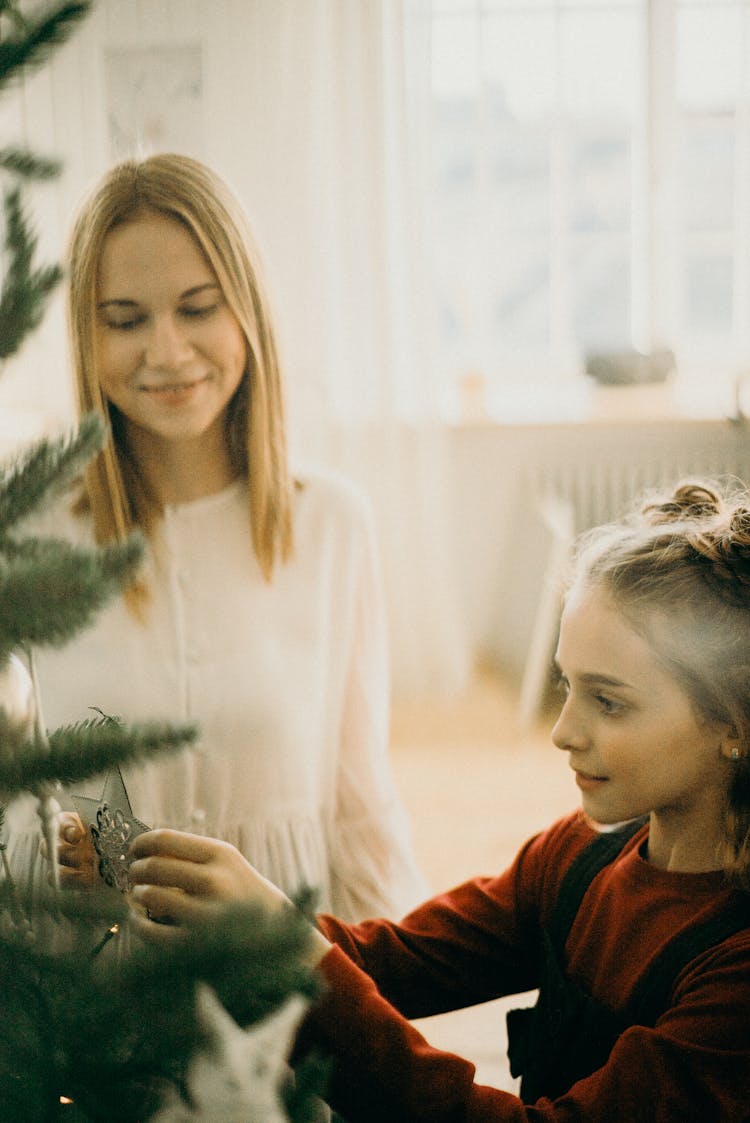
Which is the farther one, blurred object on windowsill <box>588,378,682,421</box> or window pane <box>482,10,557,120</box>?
window pane <box>482,10,557,120</box>

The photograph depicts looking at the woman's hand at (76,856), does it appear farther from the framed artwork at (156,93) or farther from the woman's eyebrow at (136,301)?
the framed artwork at (156,93)

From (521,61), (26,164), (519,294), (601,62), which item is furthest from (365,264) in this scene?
(26,164)

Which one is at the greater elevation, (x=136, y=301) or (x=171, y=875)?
(x=136, y=301)

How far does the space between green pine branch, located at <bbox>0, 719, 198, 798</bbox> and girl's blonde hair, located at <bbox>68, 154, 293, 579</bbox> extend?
651 mm

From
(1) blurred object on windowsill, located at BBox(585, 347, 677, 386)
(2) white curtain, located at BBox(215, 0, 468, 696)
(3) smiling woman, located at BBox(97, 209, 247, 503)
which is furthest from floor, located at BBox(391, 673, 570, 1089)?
(3) smiling woman, located at BBox(97, 209, 247, 503)

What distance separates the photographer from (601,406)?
339 centimetres

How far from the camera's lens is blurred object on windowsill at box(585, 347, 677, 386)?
137 inches

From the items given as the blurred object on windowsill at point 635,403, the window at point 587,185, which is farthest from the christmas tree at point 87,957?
the window at point 587,185

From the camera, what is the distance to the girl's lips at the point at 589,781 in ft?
2.62

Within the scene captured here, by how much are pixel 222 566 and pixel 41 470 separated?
752 millimetres

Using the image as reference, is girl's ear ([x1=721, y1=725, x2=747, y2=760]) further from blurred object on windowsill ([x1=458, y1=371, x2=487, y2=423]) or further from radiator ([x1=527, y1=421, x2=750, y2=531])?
blurred object on windowsill ([x1=458, y1=371, x2=487, y2=423])

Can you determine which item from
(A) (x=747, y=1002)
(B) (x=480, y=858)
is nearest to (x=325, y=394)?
(B) (x=480, y=858)

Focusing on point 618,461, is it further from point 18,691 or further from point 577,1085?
point 18,691

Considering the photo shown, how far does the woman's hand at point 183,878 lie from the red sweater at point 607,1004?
3.7 inches
